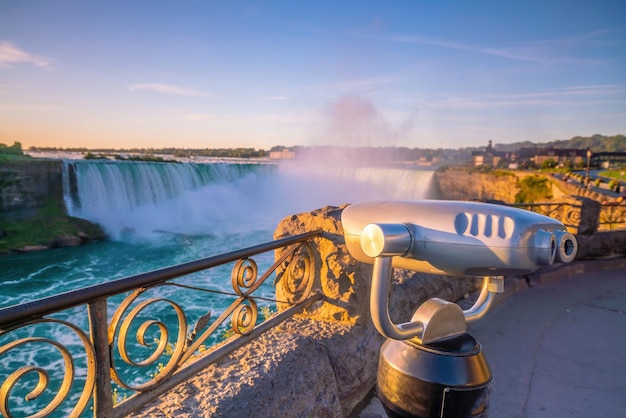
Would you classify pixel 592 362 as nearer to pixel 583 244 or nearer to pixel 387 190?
pixel 583 244

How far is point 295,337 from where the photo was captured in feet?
7.13

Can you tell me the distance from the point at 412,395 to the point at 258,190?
116 ft

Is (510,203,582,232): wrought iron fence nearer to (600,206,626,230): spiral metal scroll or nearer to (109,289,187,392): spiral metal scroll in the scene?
(600,206,626,230): spiral metal scroll

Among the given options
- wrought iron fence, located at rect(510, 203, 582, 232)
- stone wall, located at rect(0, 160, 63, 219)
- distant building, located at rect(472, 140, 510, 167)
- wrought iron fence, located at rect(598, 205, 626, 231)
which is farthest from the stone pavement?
distant building, located at rect(472, 140, 510, 167)

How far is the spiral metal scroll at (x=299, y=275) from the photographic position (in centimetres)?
249

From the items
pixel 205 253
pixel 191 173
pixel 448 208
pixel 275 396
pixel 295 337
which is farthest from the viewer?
pixel 191 173

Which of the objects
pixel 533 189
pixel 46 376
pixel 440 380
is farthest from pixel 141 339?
pixel 533 189

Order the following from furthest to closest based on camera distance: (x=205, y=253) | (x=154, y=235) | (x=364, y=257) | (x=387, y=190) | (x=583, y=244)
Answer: (x=387, y=190) → (x=154, y=235) → (x=205, y=253) → (x=583, y=244) → (x=364, y=257)

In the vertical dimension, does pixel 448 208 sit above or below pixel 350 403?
above

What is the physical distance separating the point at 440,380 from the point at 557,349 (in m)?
2.90

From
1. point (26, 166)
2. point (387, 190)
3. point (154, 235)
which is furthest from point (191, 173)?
point (387, 190)

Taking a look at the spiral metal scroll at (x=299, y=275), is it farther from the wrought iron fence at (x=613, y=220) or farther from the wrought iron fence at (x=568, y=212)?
the wrought iron fence at (x=613, y=220)

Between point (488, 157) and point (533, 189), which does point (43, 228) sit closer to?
point (533, 189)

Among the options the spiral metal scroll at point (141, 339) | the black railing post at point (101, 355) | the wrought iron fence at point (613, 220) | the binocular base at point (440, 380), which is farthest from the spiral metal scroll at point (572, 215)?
the black railing post at point (101, 355)
